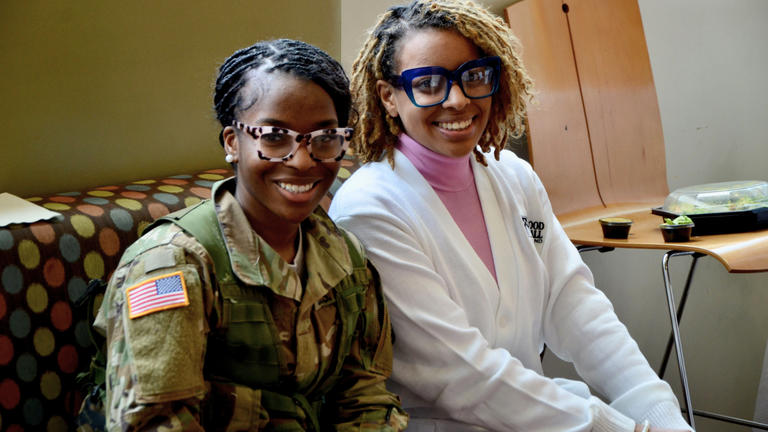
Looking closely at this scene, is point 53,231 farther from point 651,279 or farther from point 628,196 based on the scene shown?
point 651,279

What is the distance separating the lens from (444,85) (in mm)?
1542

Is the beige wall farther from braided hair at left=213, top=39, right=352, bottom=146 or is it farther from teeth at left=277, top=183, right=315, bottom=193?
teeth at left=277, top=183, right=315, bottom=193

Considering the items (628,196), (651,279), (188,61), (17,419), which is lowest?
(17,419)

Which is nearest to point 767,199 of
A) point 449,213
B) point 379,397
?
point 449,213

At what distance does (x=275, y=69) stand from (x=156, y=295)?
0.40 metres

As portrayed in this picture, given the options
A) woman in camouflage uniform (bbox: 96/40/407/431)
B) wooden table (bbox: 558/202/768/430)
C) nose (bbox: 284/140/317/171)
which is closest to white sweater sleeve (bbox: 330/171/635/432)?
woman in camouflage uniform (bbox: 96/40/407/431)

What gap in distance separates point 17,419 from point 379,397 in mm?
583

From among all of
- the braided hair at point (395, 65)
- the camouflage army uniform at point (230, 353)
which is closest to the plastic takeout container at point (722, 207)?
the braided hair at point (395, 65)

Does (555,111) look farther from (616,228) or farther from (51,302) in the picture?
(51,302)

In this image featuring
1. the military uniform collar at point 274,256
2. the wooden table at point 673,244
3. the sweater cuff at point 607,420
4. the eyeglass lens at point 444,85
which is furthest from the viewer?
the wooden table at point 673,244

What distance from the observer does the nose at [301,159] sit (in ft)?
4.06

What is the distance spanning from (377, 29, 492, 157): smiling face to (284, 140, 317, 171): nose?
15.2 inches

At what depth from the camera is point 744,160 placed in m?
3.52

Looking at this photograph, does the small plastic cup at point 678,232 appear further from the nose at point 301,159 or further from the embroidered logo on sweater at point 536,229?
the nose at point 301,159
